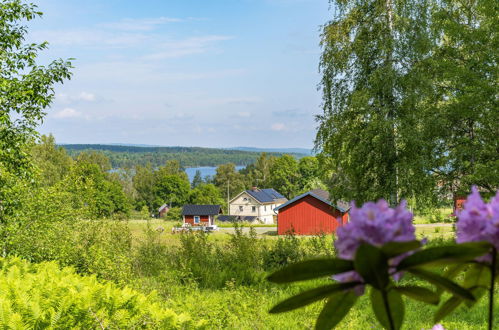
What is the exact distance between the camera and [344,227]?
30.4 inches

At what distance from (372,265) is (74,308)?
3.65m

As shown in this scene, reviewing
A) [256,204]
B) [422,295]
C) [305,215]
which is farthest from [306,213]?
[422,295]

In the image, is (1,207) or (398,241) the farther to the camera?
(1,207)

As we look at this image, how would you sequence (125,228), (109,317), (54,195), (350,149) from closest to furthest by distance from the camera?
1. (109,317)
2. (54,195)
3. (125,228)
4. (350,149)

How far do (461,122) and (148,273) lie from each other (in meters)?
9.75

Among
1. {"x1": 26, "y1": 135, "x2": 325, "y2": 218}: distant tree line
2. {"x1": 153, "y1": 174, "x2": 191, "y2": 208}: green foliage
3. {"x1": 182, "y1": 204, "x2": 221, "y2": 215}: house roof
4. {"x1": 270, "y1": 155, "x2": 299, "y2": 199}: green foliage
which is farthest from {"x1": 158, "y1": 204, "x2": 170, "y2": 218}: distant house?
{"x1": 270, "y1": 155, "x2": 299, "y2": 199}: green foliage

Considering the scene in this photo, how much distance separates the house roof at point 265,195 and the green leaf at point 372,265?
5991cm

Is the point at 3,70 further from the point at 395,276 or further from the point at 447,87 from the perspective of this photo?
the point at 447,87

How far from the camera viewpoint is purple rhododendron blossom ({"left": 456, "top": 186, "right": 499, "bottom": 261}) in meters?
0.80

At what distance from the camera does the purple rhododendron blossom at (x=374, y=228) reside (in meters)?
0.74

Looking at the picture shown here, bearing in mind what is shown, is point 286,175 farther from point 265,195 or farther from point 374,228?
point 374,228

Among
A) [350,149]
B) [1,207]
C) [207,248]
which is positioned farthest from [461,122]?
[1,207]

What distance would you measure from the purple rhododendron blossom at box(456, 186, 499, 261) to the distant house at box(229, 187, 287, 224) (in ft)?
193

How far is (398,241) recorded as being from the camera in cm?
75
